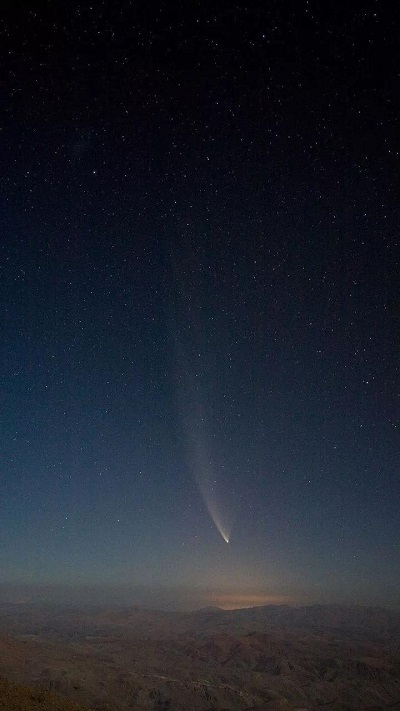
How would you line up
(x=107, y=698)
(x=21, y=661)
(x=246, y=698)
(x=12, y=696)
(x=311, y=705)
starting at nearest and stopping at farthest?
1. (x=12, y=696)
2. (x=107, y=698)
3. (x=21, y=661)
4. (x=246, y=698)
5. (x=311, y=705)

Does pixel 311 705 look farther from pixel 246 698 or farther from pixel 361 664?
pixel 361 664

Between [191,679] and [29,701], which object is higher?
[29,701]

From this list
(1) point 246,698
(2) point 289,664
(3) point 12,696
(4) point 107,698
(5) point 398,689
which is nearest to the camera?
(3) point 12,696

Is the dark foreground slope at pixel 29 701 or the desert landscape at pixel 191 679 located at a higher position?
the dark foreground slope at pixel 29 701

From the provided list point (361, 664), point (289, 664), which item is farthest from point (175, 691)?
point (361, 664)

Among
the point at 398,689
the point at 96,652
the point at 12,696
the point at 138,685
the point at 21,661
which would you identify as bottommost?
the point at 398,689

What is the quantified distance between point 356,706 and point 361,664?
5432 centimetres

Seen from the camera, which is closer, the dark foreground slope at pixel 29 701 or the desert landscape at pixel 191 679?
the dark foreground slope at pixel 29 701

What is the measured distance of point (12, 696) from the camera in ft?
142

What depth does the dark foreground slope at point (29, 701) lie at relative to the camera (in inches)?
1547

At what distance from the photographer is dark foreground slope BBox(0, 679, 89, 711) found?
39287 mm

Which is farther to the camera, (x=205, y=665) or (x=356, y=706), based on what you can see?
(x=205, y=665)

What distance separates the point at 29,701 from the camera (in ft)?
138

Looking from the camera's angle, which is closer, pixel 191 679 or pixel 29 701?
pixel 29 701
